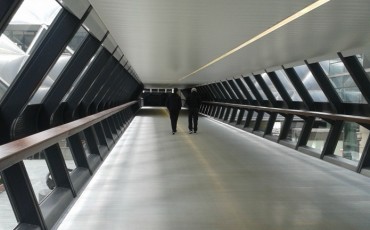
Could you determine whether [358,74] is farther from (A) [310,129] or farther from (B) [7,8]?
(B) [7,8]

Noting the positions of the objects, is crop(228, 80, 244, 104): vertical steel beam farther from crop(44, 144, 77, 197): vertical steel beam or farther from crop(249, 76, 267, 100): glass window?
crop(44, 144, 77, 197): vertical steel beam

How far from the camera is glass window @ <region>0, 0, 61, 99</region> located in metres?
3.81

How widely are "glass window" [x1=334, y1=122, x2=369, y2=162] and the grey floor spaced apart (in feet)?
1.71

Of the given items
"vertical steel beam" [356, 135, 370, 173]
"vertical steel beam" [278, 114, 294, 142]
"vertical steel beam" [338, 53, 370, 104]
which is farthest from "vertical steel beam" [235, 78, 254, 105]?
"vertical steel beam" [356, 135, 370, 173]

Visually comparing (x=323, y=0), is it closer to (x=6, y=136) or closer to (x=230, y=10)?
(x=230, y=10)

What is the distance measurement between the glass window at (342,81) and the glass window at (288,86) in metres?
2.01

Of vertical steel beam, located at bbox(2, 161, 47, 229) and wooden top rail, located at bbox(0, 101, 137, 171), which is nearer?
wooden top rail, located at bbox(0, 101, 137, 171)

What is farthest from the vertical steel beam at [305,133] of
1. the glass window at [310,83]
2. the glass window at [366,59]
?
the glass window at [366,59]

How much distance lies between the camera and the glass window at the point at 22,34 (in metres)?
3.81

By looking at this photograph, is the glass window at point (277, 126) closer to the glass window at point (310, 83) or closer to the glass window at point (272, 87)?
the glass window at point (272, 87)

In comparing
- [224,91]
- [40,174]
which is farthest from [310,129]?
[224,91]

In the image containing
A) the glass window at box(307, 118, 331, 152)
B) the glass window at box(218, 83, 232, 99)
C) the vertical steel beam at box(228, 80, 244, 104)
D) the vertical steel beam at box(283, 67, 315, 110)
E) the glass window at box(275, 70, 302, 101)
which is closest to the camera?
the glass window at box(307, 118, 331, 152)

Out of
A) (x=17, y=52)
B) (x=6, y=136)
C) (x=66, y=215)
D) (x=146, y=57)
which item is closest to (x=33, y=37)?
(x=17, y=52)

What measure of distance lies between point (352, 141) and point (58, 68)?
5990mm
